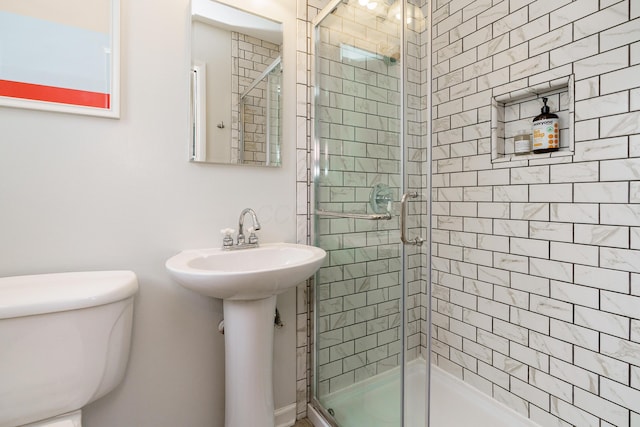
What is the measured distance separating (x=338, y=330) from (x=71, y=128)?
1337mm

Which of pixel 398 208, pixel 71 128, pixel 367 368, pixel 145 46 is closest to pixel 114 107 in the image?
pixel 71 128

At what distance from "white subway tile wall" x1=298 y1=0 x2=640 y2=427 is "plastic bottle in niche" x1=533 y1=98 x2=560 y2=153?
0.20 ft

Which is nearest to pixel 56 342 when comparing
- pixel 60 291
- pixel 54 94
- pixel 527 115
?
pixel 60 291

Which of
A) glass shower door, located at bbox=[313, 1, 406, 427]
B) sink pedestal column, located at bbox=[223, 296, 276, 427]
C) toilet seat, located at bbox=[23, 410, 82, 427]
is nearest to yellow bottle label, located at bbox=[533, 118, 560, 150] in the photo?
glass shower door, located at bbox=[313, 1, 406, 427]

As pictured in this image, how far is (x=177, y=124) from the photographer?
1245 mm

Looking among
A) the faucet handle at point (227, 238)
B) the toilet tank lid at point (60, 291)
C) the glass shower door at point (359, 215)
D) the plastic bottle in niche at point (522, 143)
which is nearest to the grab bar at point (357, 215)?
the glass shower door at point (359, 215)

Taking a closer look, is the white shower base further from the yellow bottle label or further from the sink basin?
the yellow bottle label

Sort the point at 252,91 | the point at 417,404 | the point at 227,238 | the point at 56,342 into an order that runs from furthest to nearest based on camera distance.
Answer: the point at 252,91, the point at 227,238, the point at 417,404, the point at 56,342

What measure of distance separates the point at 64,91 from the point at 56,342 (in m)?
0.82

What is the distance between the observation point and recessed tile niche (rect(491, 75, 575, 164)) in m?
1.40

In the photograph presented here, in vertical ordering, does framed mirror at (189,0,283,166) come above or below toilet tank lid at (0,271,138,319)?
above

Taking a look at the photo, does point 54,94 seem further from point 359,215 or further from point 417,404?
point 417,404

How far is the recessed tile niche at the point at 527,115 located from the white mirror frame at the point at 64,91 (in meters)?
1.78

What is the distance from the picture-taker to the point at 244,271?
923 mm
